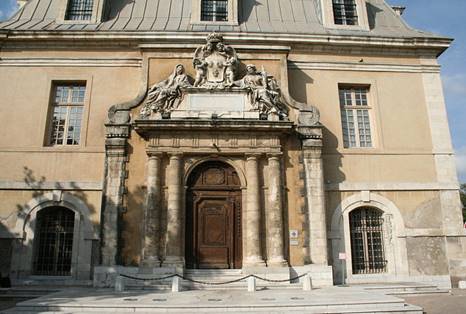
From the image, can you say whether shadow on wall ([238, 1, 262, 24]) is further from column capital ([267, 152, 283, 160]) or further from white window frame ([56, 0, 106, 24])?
column capital ([267, 152, 283, 160])

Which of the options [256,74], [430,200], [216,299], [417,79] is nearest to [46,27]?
[256,74]

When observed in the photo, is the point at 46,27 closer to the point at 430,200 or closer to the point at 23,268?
the point at 23,268

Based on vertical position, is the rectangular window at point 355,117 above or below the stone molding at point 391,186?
above

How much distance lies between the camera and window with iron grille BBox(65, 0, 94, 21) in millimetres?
14578

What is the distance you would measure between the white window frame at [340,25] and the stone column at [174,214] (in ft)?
26.2

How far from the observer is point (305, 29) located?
47.7 feet

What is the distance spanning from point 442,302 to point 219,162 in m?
7.11

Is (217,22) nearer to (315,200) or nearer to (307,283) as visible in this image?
(315,200)

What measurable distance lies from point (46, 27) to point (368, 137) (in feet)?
40.6

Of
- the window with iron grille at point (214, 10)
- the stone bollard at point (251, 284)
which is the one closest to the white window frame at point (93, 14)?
the window with iron grille at point (214, 10)

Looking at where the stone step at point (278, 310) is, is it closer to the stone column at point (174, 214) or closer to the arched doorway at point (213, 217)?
the stone column at point (174, 214)

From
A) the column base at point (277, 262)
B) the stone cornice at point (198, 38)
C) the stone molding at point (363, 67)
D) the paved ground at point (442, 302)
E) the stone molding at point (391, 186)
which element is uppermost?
the stone cornice at point (198, 38)

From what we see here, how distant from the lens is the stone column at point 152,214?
10969 mm

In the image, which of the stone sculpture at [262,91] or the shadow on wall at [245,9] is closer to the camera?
the stone sculpture at [262,91]
